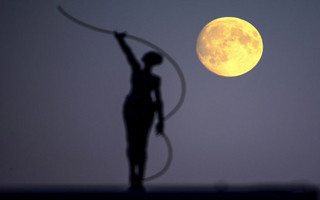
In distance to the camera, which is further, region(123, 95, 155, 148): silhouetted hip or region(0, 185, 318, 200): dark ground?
region(123, 95, 155, 148): silhouetted hip

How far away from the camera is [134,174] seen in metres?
6.50

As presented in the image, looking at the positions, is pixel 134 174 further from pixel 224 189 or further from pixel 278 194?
pixel 278 194

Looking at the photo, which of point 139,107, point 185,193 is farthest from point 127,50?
point 185,193

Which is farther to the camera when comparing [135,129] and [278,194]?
[135,129]

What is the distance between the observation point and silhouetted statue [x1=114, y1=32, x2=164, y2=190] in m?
6.56

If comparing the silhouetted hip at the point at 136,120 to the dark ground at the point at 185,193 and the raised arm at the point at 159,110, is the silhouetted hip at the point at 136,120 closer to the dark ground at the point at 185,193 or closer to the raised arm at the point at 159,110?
the raised arm at the point at 159,110

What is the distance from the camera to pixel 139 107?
661 centimetres

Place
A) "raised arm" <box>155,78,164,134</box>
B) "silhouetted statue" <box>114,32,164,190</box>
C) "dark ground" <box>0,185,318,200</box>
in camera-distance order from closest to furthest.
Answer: "dark ground" <box>0,185,318,200</box>, "silhouetted statue" <box>114,32,164,190</box>, "raised arm" <box>155,78,164,134</box>

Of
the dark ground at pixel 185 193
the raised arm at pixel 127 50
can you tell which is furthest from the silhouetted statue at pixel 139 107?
the dark ground at pixel 185 193

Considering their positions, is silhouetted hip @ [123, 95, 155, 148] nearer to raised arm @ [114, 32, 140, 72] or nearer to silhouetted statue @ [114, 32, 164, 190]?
silhouetted statue @ [114, 32, 164, 190]

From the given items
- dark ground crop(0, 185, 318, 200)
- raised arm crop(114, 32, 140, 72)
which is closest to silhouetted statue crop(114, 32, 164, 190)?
raised arm crop(114, 32, 140, 72)

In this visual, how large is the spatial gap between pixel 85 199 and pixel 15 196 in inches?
30.8

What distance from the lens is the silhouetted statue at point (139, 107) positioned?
656cm

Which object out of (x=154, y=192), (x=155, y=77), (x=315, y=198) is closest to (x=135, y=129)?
(x=155, y=77)
